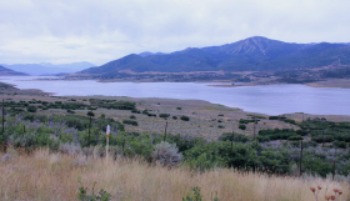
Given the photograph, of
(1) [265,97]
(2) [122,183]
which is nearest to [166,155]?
(2) [122,183]

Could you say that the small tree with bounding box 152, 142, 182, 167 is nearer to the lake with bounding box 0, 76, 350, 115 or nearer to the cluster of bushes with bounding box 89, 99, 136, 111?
the cluster of bushes with bounding box 89, 99, 136, 111

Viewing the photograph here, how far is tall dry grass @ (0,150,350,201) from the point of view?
5.19 meters

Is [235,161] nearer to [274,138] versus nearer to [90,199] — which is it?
[90,199]

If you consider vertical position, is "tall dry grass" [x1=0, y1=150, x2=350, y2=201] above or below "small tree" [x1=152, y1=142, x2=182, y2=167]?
above

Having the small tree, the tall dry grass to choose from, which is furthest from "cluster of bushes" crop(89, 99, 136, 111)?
the tall dry grass

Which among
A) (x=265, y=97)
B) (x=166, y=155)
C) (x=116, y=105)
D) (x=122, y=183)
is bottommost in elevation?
(x=116, y=105)

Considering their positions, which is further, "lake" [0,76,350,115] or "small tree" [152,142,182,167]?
"lake" [0,76,350,115]

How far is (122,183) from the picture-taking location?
19.2 feet

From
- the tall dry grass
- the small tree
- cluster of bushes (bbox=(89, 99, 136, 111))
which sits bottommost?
cluster of bushes (bbox=(89, 99, 136, 111))

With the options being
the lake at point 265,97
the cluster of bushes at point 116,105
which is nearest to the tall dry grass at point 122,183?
the cluster of bushes at point 116,105

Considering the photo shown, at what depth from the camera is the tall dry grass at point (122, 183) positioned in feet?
17.0

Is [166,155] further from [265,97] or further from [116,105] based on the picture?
[265,97]

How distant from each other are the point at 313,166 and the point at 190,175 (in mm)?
7891

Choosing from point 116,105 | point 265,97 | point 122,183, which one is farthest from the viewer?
point 265,97
